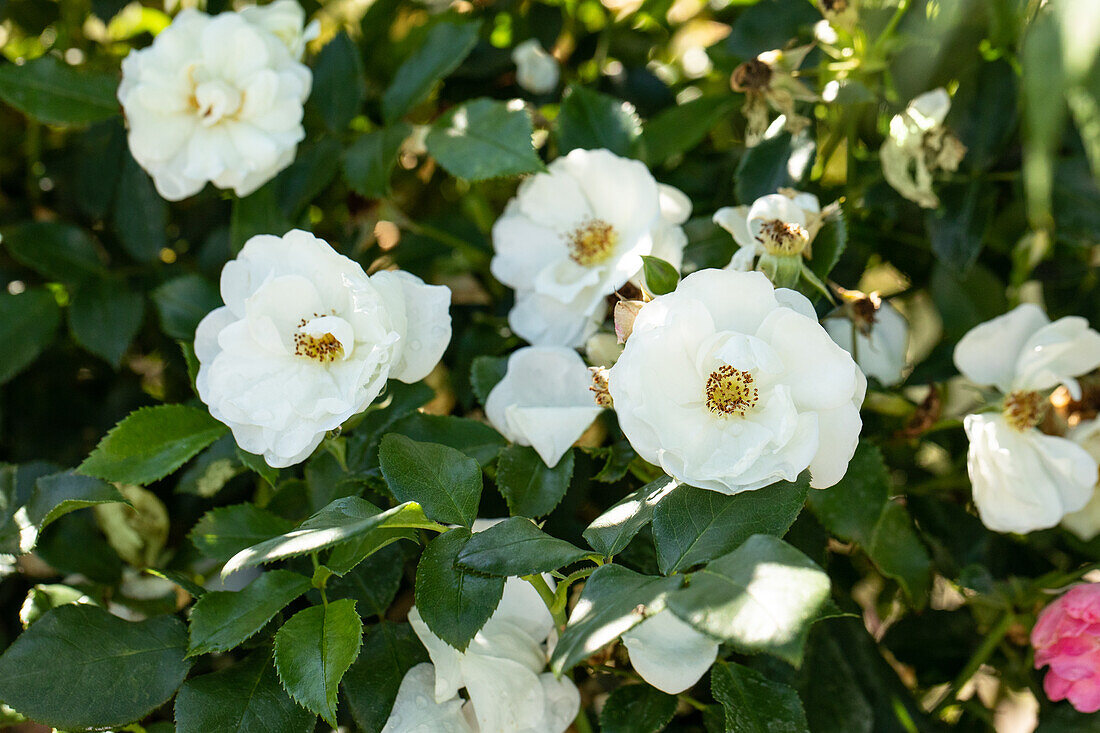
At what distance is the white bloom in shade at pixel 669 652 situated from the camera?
0.44m

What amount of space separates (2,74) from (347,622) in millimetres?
497

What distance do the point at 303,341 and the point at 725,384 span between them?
242 mm

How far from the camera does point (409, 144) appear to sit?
0.74 metres

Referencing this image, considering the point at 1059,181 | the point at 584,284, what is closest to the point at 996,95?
the point at 1059,181

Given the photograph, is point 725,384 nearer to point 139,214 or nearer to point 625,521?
point 625,521

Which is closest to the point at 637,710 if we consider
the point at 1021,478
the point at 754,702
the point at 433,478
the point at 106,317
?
the point at 754,702

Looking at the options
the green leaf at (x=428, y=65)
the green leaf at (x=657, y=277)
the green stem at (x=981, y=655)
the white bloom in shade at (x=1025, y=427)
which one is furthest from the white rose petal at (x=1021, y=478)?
the green leaf at (x=428, y=65)

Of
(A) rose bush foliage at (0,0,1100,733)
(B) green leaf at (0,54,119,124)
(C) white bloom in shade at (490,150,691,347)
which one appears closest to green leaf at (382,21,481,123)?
(A) rose bush foliage at (0,0,1100,733)

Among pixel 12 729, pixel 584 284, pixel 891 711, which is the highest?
pixel 584 284

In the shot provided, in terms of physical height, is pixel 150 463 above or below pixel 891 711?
above

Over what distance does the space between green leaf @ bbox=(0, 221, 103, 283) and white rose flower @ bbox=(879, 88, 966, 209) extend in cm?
63

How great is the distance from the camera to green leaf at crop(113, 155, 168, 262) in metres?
0.71

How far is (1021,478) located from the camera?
21.3 inches

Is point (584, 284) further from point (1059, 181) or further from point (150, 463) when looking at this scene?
point (1059, 181)
